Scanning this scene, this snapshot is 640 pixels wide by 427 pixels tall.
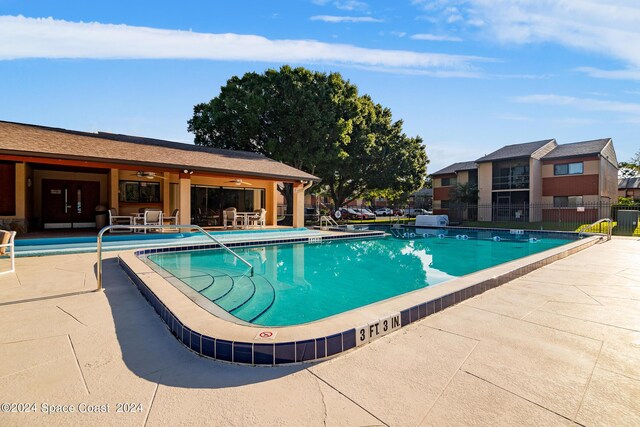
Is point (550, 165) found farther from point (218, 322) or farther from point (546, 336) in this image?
point (218, 322)

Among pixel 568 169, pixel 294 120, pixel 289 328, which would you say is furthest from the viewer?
pixel 568 169

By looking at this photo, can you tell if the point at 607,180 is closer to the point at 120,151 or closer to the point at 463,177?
the point at 463,177

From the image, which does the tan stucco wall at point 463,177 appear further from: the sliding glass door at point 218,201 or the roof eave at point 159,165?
the sliding glass door at point 218,201

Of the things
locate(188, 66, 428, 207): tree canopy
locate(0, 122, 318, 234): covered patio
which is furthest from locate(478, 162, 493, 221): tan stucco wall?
locate(0, 122, 318, 234): covered patio

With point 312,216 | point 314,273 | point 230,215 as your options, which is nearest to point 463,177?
point 312,216

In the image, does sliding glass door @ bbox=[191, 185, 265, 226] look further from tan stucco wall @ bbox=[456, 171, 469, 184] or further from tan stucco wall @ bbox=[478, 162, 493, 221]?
tan stucco wall @ bbox=[456, 171, 469, 184]

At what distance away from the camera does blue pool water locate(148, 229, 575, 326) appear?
17.8ft

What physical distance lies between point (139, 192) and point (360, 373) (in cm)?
1510

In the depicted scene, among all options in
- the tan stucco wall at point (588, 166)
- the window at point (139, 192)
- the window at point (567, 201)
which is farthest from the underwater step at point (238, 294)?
the tan stucco wall at point (588, 166)

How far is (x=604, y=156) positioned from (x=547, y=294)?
28030 mm

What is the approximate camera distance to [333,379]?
2.46 meters

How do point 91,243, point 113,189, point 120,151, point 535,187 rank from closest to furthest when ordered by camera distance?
point 91,243, point 120,151, point 113,189, point 535,187

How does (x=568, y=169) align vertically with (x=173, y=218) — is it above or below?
above

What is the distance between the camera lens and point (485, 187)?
2856cm
